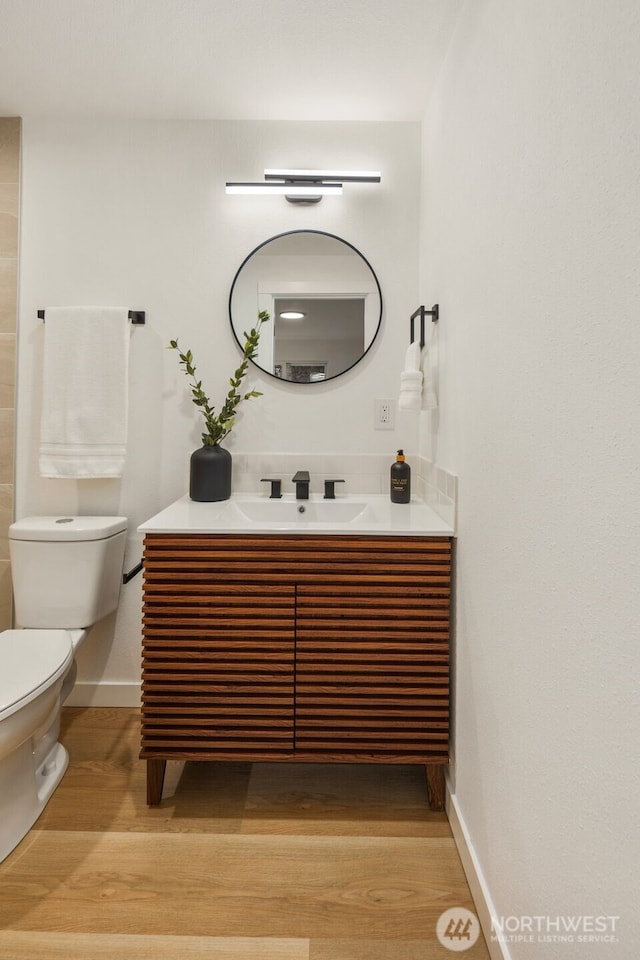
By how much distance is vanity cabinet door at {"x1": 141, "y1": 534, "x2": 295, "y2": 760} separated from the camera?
5.02 ft

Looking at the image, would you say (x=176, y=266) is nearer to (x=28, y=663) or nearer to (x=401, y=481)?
(x=401, y=481)

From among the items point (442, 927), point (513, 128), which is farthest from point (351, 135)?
point (442, 927)

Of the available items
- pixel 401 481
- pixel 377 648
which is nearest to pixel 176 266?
pixel 401 481

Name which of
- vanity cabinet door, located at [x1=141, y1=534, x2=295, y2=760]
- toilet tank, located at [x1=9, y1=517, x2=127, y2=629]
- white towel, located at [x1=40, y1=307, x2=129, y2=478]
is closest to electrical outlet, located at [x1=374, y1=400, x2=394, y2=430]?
vanity cabinet door, located at [x1=141, y1=534, x2=295, y2=760]

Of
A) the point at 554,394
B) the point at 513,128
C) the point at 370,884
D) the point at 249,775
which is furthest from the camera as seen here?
the point at 249,775

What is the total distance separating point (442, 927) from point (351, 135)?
8.25 ft

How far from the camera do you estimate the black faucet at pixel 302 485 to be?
197 centimetres

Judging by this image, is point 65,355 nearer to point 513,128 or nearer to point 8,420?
point 8,420

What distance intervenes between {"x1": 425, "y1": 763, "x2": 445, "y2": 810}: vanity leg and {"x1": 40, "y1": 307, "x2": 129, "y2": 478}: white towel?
150cm

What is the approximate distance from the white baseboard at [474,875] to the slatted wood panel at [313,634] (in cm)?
14

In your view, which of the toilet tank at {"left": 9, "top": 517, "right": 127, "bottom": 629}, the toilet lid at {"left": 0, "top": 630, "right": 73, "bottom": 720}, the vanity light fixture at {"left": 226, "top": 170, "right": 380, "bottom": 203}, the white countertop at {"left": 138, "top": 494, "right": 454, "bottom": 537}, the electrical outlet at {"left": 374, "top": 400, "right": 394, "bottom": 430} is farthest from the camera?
the electrical outlet at {"left": 374, "top": 400, "right": 394, "bottom": 430}

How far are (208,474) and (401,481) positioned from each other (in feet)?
2.30

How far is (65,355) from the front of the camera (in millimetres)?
2039

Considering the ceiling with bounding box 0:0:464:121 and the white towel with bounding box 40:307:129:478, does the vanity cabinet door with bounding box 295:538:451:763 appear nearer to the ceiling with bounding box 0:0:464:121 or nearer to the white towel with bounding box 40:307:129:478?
the white towel with bounding box 40:307:129:478
